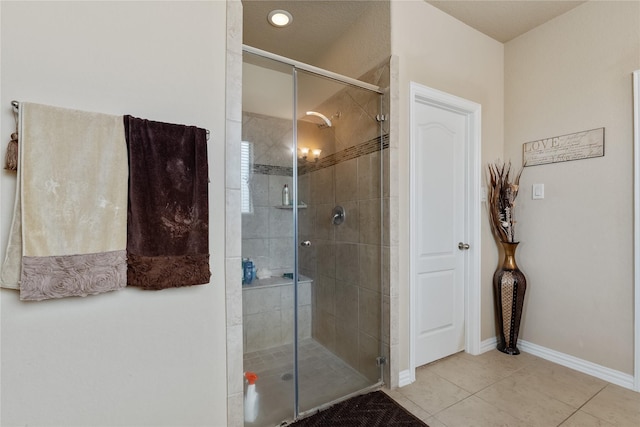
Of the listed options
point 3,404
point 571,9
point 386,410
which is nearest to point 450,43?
point 571,9

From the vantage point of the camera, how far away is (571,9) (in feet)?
7.40

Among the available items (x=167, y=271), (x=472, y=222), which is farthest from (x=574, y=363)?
(x=167, y=271)

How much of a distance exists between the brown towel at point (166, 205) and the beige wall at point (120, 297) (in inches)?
3.1

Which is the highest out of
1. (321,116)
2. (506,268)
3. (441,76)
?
(441,76)

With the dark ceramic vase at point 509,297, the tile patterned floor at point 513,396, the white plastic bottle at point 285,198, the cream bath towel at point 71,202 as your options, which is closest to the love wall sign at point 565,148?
the dark ceramic vase at point 509,297

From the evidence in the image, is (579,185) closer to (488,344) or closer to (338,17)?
(488,344)

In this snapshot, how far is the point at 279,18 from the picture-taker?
2.31 metres

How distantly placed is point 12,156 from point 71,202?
238 mm

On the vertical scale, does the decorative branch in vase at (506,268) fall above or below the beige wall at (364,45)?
below

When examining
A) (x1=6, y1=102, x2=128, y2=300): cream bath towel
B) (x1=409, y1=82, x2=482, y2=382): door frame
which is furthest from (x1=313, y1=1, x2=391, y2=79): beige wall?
(x1=6, y1=102, x2=128, y2=300): cream bath towel

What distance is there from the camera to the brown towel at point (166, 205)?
1.24 metres

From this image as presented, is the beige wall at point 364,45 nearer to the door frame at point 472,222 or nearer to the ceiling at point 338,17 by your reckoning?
the ceiling at point 338,17

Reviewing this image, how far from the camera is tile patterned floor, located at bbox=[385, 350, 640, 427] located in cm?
166

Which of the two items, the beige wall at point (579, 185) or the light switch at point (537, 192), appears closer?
the beige wall at point (579, 185)
